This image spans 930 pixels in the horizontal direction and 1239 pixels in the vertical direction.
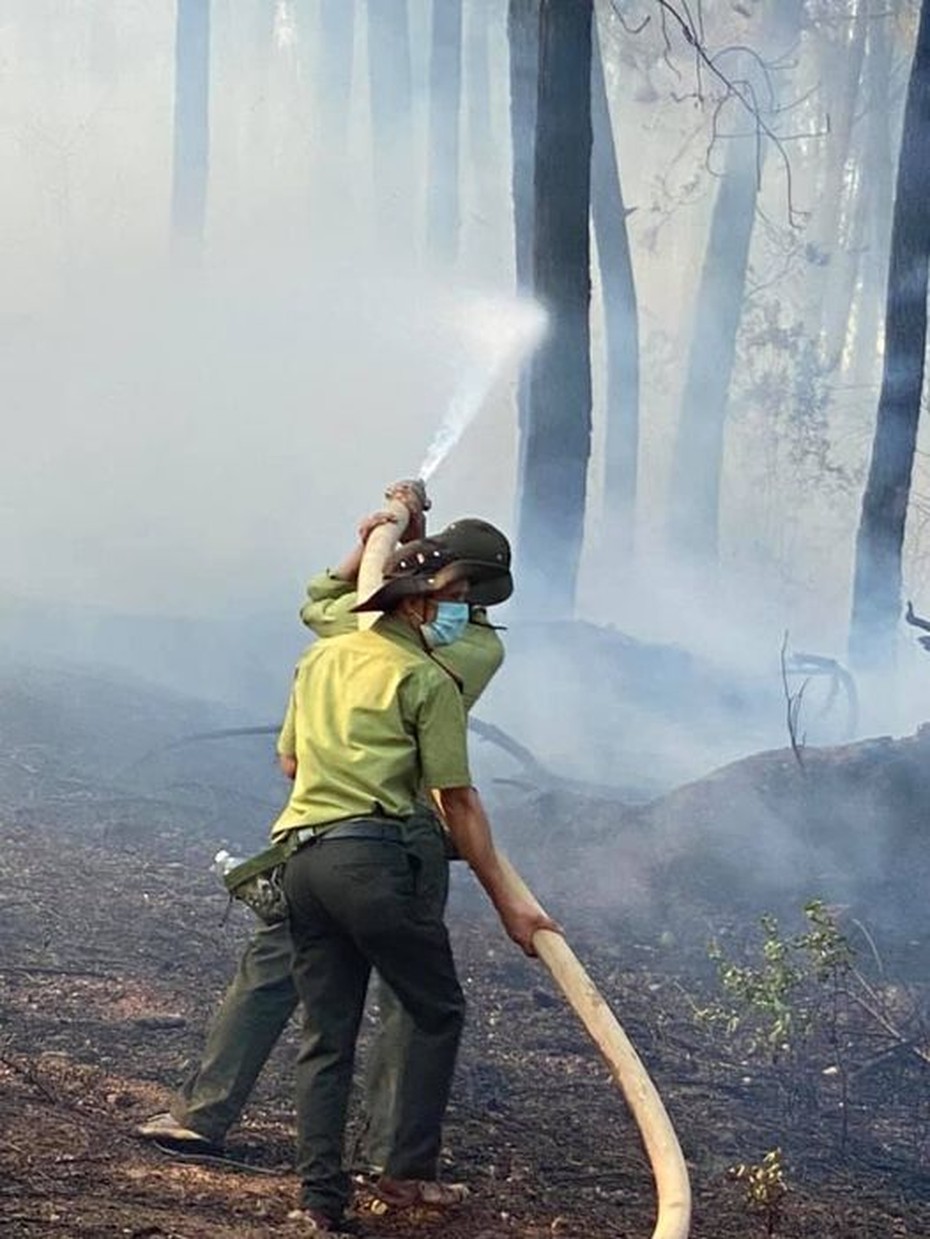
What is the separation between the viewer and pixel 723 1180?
229 inches

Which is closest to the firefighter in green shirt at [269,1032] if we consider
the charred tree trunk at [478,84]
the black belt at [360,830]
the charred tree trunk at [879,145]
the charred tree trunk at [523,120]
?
the black belt at [360,830]

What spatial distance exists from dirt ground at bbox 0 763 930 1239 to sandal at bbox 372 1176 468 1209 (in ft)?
0.16

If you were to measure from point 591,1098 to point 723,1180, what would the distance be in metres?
0.85

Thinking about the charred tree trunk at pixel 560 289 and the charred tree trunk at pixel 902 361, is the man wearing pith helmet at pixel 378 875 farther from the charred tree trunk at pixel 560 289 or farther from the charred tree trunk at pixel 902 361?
the charred tree trunk at pixel 902 361

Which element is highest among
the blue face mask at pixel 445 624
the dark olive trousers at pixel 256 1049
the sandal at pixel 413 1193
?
the blue face mask at pixel 445 624

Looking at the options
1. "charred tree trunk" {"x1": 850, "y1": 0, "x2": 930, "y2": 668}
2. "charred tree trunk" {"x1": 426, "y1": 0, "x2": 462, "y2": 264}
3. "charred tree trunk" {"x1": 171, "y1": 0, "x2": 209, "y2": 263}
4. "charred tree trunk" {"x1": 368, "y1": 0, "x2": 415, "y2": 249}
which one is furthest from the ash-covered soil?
"charred tree trunk" {"x1": 368, "y1": 0, "x2": 415, "y2": 249}

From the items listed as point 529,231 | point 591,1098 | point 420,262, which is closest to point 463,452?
point 420,262

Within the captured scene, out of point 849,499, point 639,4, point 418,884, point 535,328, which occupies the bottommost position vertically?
point 849,499

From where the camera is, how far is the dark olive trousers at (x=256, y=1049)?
5.58 metres

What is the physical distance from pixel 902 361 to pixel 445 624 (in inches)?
388

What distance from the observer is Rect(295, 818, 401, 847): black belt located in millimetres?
5082

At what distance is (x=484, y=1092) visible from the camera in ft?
21.4

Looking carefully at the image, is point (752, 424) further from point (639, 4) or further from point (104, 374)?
point (104, 374)

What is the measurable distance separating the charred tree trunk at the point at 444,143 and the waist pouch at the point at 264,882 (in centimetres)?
2124
